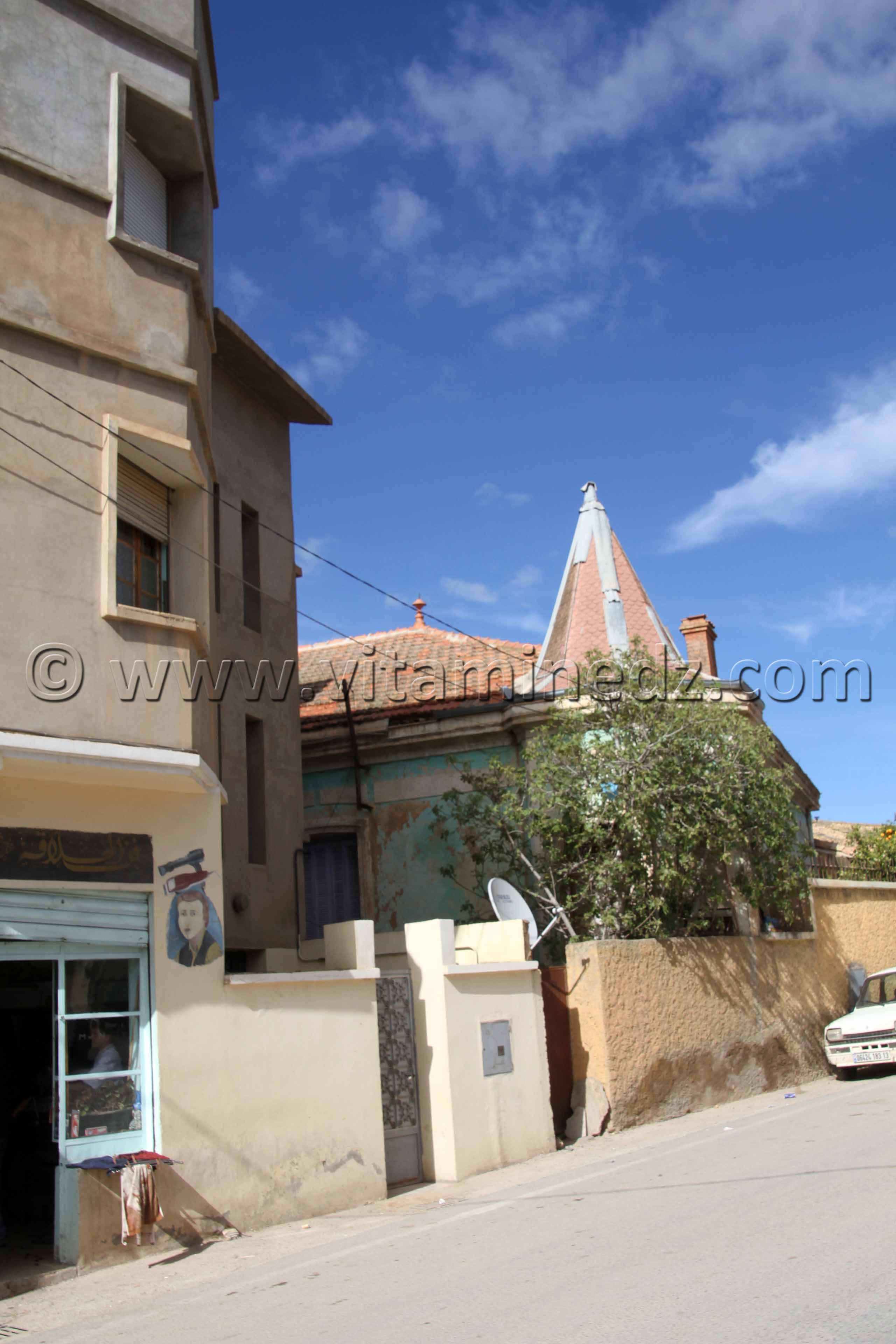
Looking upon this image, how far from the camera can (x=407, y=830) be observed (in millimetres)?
18906

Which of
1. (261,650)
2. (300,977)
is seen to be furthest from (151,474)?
(261,650)

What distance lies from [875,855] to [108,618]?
2172 cm

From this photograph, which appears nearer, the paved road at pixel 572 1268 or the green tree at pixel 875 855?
the paved road at pixel 572 1268

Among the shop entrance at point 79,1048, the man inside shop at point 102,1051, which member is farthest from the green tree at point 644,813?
the man inside shop at point 102,1051

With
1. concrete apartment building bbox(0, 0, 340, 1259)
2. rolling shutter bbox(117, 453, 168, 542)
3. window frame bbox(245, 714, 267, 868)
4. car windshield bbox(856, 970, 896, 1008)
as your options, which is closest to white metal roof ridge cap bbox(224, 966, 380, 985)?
concrete apartment building bbox(0, 0, 340, 1259)

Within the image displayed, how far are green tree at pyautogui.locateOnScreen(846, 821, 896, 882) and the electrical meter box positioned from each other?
41.0 ft

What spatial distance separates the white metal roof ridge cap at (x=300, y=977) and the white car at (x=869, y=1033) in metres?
8.66

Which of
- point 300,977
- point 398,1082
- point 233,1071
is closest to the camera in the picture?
point 233,1071

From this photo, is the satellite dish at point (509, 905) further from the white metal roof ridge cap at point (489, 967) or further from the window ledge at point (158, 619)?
the window ledge at point (158, 619)

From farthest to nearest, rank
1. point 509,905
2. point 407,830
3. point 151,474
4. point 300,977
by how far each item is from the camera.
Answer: point 407,830
point 509,905
point 151,474
point 300,977

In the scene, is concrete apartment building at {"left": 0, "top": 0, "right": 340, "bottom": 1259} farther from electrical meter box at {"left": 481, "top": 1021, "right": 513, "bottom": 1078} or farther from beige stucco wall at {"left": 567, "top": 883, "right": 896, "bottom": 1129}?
beige stucco wall at {"left": 567, "top": 883, "right": 896, "bottom": 1129}

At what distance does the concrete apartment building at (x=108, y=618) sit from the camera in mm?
8914

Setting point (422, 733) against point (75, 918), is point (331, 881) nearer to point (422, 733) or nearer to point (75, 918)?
point (422, 733)

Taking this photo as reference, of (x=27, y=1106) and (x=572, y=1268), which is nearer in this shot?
(x=572, y=1268)
